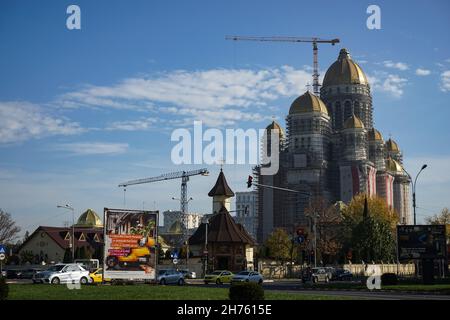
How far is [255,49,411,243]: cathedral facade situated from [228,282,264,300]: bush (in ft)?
349

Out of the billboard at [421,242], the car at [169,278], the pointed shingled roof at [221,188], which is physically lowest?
the car at [169,278]

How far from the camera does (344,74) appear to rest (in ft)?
487

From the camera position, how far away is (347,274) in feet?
200

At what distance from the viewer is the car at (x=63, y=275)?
4066cm

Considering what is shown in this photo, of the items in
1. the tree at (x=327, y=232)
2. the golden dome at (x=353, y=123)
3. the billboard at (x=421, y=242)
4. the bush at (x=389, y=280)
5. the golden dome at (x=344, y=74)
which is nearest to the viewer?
the bush at (x=389, y=280)

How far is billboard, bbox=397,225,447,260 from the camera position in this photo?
146 feet

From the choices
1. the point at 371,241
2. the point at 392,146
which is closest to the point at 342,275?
the point at 371,241

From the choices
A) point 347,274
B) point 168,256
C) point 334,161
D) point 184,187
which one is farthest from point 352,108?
point 347,274

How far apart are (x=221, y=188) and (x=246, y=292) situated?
235 feet

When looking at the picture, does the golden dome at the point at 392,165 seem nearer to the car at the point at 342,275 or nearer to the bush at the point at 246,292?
the car at the point at 342,275

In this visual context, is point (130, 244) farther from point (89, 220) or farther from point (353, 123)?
point (353, 123)

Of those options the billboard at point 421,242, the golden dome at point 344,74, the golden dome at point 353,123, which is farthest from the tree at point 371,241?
the golden dome at point 344,74

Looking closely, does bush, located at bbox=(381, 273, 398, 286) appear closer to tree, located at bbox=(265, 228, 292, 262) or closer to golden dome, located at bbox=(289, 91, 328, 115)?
tree, located at bbox=(265, 228, 292, 262)

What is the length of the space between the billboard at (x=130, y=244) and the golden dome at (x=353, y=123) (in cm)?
10572
